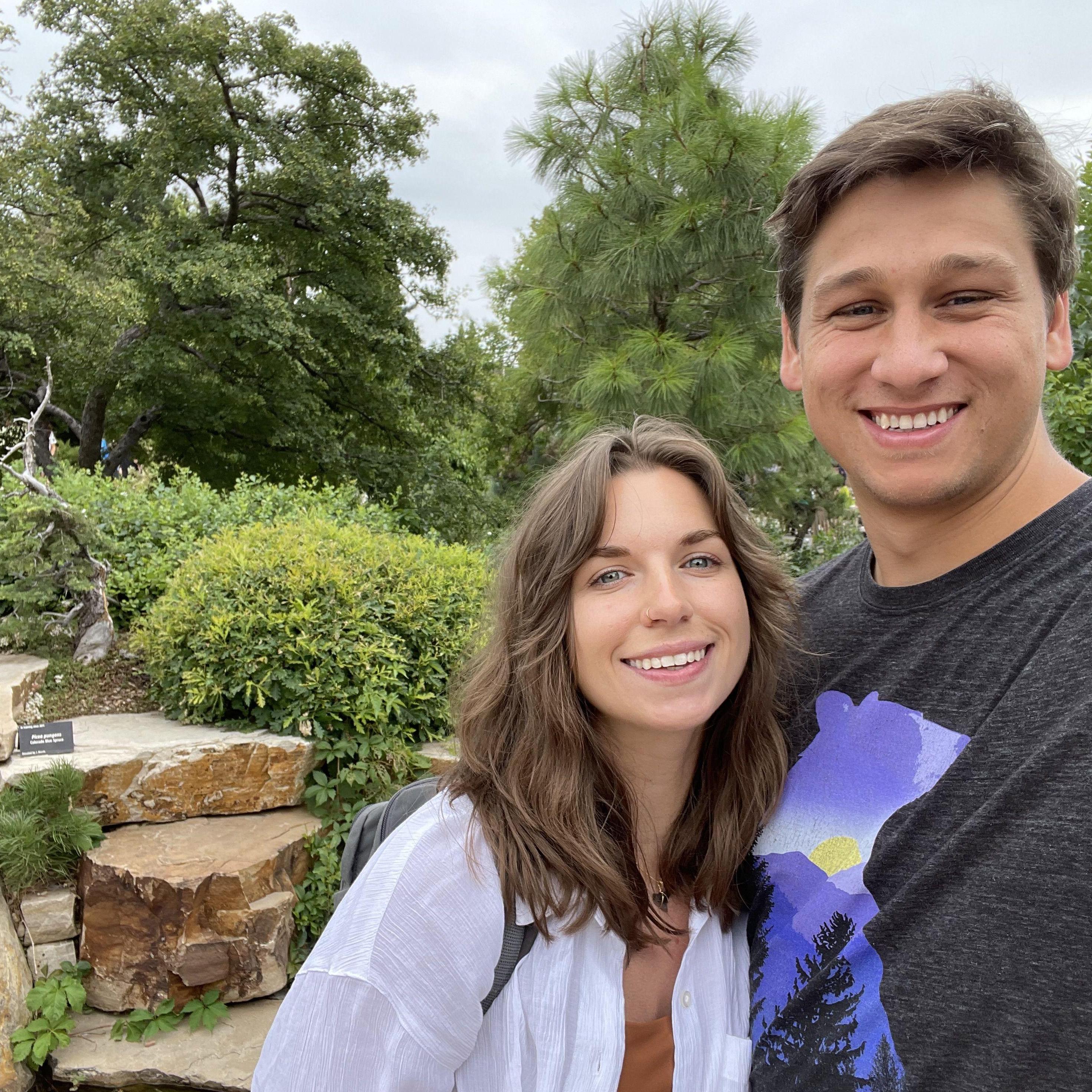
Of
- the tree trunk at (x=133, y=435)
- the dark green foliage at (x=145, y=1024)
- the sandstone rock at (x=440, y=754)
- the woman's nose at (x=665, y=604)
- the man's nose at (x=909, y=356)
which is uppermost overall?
the tree trunk at (x=133, y=435)

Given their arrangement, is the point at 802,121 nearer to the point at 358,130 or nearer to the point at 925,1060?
the point at 925,1060

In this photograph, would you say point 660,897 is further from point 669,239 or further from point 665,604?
point 669,239

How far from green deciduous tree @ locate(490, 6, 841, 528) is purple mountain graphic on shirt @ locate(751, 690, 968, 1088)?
161 inches

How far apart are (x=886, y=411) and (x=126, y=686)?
3717 mm

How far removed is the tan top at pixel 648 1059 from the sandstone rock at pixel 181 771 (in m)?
2.25

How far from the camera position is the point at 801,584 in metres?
1.70

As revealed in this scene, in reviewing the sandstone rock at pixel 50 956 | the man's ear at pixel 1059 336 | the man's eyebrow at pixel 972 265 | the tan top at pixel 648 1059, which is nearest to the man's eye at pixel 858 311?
A: the man's eyebrow at pixel 972 265

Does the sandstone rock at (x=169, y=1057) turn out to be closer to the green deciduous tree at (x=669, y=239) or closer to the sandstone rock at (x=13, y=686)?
the sandstone rock at (x=13, y=686)

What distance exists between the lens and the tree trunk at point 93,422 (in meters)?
12.1

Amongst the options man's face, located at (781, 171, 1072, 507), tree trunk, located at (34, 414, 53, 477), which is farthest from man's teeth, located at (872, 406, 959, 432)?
tree trunk, located at (34, 414, 53, 477)

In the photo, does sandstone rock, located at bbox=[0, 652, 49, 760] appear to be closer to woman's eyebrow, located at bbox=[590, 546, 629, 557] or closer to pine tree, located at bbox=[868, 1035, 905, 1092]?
woman's eyebrow, located at bbox=[590, 546, 629, 557]

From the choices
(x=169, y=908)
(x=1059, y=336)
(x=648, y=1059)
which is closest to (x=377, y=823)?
(x=648, y=1059)

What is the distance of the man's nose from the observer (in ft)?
4.05

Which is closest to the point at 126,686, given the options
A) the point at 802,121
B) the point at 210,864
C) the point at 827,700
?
the point at 210,864
